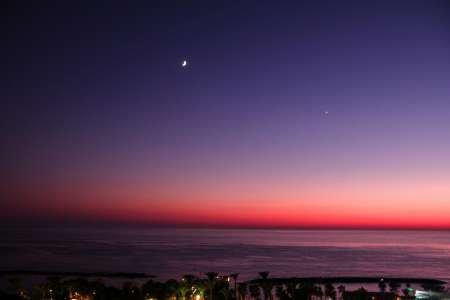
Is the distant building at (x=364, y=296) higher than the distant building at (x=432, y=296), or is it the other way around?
the distant building at (x=432, y=296)

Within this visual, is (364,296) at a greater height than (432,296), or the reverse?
(432,296)

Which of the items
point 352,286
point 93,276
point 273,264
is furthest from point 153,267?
point 352,286

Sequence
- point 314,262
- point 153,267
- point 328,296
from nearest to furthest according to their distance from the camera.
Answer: point 328,296 → point 153,267 → point 314,262

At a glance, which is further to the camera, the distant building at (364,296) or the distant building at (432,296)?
the distant building at (364,296)

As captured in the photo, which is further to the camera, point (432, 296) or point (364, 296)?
point (364, 296)

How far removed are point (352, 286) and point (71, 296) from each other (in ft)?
150

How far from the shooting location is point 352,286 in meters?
71.6

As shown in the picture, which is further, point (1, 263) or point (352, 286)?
point (1, 263)

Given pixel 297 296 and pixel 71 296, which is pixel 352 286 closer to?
pixel 297 296

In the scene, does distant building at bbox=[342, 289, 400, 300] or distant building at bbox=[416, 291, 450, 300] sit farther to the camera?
distant building at bbox=[342, 289, 400, 300]

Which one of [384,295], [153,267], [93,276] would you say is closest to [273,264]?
[153,267]

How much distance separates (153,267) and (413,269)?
4961 cm

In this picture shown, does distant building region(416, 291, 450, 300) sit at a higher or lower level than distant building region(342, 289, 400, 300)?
higher

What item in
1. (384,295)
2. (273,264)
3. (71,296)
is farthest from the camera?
(273,264)
